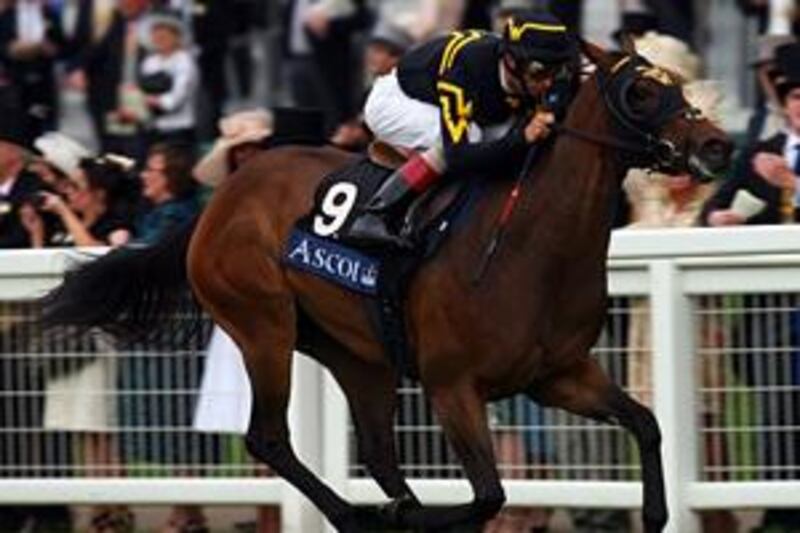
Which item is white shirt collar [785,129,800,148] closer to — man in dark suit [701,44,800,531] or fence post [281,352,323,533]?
man in dark suit [701,44,800,531]

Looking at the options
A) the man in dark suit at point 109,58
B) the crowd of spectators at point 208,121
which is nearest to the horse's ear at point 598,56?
the crowd of spectators at point 208,121

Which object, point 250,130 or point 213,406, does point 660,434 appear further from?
point 250,130

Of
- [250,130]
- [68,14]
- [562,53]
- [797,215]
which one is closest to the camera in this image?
[562,53]

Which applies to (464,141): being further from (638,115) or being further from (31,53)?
(31,53)

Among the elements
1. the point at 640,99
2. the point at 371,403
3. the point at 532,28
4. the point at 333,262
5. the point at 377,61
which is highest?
the point at 532,28

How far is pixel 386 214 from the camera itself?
9.60 meters

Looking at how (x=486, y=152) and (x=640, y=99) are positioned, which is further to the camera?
(x=486, y=152)

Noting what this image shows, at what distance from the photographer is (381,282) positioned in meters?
9.67

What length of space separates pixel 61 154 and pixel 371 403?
2.86 metres

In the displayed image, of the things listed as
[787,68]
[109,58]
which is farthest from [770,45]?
[109,58]

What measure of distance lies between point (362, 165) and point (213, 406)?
1387 millimetres

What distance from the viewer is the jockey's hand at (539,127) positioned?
9312 mm

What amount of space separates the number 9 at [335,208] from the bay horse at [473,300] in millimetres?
122

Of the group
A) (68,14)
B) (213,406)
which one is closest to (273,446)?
(213,406)
